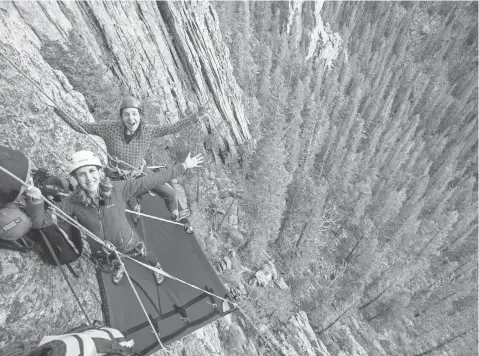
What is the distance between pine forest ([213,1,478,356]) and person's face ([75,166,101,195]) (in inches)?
680

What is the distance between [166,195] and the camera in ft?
21.6

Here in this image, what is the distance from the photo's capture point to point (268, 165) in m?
25.2

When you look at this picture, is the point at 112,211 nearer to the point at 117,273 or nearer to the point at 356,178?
the point at 117,273

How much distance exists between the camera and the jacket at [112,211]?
13.2 feet

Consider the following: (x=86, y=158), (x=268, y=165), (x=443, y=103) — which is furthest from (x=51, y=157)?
(x=443, y=103)

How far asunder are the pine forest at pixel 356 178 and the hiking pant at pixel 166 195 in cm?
1438

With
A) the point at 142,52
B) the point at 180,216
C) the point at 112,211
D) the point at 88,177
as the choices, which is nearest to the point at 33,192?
the point at 88,177

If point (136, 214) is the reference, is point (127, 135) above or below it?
above

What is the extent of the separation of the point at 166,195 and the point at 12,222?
3.34 m

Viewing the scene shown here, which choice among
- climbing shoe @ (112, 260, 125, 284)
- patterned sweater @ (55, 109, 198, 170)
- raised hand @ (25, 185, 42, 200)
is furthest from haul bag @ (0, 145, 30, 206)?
climbing shoe @ (112, 260, 125, 284)

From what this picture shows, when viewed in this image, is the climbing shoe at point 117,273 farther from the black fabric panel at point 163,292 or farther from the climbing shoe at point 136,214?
the climbing shoe at point 136,214

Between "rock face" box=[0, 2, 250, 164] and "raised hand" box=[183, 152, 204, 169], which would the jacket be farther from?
"rock face" box=[0, 2, 250, 164]

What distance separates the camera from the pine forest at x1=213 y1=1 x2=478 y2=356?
32.5m

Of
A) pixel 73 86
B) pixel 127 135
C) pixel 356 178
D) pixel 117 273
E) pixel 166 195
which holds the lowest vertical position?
pixel 117 273
